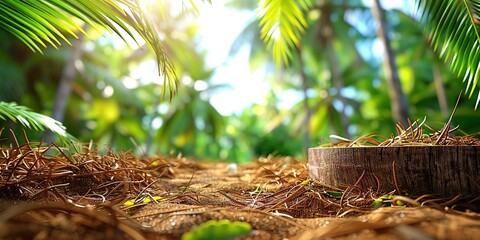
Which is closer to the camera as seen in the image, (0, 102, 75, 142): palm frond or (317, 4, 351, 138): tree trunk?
(0, 102, 75, 142): palm frond

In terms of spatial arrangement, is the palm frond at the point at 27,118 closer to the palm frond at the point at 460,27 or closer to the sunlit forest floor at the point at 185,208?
the sunlit forest floor at the point at 185,208

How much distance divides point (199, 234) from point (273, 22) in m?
1.70

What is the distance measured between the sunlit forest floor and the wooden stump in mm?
44

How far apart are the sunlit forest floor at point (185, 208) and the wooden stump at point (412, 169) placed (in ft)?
0.14

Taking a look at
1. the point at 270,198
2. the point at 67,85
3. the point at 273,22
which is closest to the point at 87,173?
the point at 270,198

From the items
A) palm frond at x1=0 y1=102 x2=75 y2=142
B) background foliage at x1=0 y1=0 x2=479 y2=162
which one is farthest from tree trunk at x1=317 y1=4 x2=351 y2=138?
palm frond at x1=0 y1=102 x2=75 y2=142

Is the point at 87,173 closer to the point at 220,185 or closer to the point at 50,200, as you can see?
the point at 50,200

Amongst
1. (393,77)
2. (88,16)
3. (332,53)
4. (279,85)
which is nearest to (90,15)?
(88,16)

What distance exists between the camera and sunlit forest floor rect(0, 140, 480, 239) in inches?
29.1

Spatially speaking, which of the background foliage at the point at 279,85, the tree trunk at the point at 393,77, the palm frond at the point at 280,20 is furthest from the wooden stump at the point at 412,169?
the background foliage at the point at 279,85

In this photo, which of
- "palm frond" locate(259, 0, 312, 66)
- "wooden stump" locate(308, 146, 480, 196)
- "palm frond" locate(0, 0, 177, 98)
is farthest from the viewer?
Result: "palm frond" locate(259, 0, 312, 66)

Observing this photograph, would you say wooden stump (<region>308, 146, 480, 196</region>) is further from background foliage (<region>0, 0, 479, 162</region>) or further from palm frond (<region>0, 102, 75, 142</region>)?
background foliage (<region>0, 0, 479, 162</region>)

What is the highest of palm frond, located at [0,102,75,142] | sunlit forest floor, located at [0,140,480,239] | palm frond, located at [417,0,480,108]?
palm frond, located at [417,0,480,108]

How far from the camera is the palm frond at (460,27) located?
4.99 feet
